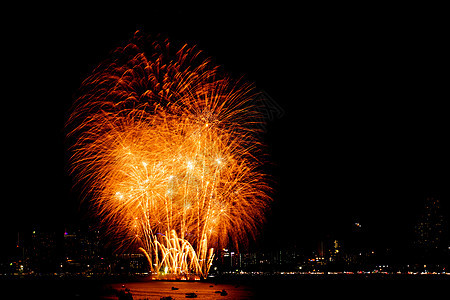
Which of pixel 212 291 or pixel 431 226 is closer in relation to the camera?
pixel 212 291

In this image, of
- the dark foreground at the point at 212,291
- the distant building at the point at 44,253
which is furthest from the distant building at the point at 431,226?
the distant building at the point at 44,253

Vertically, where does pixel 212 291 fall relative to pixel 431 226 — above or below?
below

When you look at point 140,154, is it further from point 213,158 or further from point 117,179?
point 213,158

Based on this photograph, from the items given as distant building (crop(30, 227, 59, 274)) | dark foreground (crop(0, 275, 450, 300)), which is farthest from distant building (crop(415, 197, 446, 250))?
distant building (crop(30, 227, 59, 274))

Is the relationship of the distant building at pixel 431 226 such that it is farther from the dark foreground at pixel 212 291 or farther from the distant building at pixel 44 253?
the distant building at pixel 44 253

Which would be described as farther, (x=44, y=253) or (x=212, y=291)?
(x=44, y=253)

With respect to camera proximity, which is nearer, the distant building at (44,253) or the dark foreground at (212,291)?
the dark foreground at (212,291)

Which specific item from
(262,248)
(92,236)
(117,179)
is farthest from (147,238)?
(92,236)

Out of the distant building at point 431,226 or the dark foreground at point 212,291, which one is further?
the distant building at point 431,226

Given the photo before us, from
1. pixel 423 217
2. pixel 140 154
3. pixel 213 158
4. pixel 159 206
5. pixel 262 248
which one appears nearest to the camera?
pixel 140 154

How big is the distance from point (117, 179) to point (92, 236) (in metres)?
123

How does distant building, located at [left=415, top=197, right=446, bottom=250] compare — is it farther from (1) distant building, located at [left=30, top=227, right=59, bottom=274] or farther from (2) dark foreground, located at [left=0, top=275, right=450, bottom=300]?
(1) distant building, located at [left=30, top=227, right=59, bottom=274]

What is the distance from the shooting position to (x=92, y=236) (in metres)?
150

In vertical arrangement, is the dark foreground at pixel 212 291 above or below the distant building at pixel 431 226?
below
